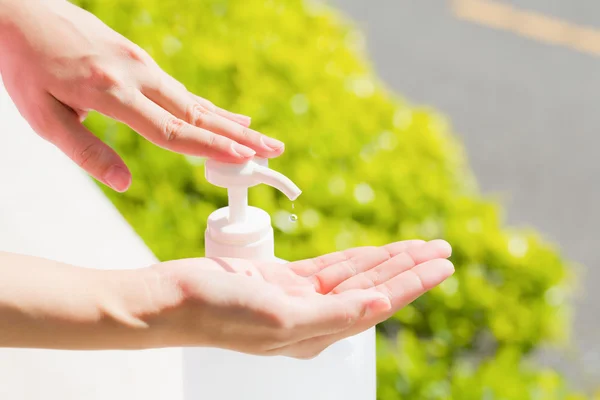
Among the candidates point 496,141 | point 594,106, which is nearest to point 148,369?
point 496,141

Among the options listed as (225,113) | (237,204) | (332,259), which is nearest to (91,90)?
(225,113)

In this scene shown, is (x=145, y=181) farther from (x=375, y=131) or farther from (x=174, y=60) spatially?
(x=375, y=131)

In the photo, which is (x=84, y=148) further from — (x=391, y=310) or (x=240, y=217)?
(x=391, y=310)

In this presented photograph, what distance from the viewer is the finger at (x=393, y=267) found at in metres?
1.11

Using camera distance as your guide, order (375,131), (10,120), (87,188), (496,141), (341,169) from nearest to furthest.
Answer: (87,188)
(10,120)
(341,169)
(375,131)
(496,141)

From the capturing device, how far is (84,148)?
48.6 inches

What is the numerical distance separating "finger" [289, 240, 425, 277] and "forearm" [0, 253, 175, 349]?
230 mm

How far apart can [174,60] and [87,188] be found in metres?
0.75

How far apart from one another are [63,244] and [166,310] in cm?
57

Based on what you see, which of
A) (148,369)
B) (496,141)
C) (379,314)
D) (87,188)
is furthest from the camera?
(496,141)

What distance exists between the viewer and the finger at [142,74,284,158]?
3.76 ft

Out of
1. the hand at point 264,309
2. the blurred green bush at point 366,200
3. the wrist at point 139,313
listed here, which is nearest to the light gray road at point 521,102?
the blurred green bush at point 366,200

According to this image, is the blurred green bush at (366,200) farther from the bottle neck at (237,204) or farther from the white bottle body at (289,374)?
the bottle neck at (237,204)

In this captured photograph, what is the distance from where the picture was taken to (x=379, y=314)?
101cm
